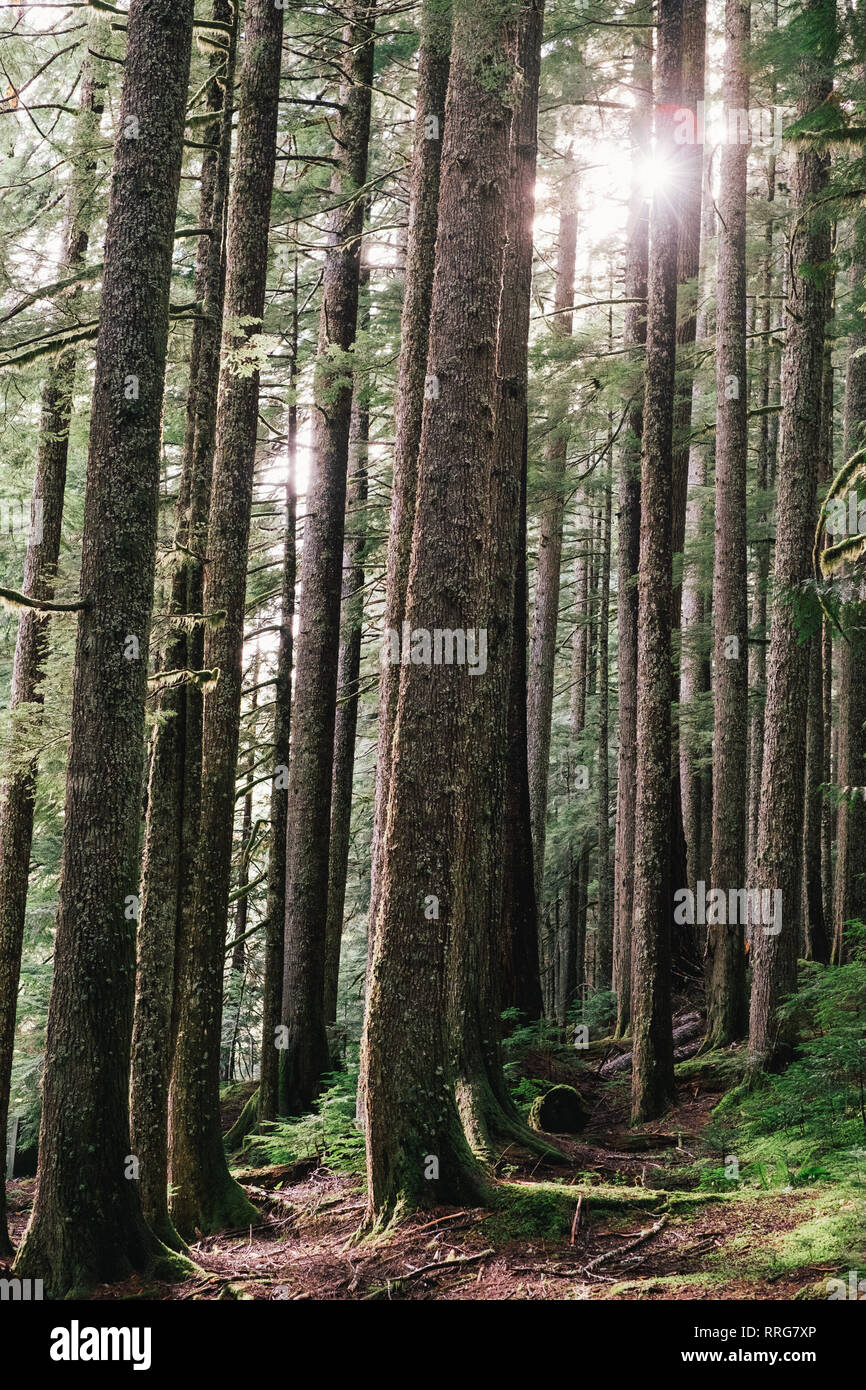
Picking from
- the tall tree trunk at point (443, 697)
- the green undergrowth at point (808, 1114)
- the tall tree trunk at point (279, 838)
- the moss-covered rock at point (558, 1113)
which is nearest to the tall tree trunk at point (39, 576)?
the tall tree trunk at point (279, 838)

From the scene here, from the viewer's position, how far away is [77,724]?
20.0ft

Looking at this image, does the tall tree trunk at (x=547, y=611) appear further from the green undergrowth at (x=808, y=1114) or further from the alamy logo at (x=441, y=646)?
the alamy logo at (x=441, y=646)

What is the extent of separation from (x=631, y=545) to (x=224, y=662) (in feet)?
27.6

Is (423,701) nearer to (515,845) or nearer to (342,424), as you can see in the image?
(515,845)

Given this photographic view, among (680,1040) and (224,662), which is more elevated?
(224,662)

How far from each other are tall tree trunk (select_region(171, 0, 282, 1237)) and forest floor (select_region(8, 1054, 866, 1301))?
0.65 m

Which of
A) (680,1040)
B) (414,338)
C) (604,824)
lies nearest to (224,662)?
(414,338)

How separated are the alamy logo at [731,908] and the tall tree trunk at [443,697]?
3721 millimetres

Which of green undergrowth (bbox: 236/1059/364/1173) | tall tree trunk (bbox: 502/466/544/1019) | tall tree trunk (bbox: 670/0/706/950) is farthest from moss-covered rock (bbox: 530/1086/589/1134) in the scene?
tall tree trunk (bbox: 670/0/706/950)

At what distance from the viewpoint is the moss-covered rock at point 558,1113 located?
9.28 m

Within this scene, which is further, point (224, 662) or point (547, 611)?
point (547, 611)

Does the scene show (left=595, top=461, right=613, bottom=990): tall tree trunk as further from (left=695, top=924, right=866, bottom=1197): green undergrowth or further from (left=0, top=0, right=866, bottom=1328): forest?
(left=695, top=924, right=866, bottom=1197): green undergrowth
